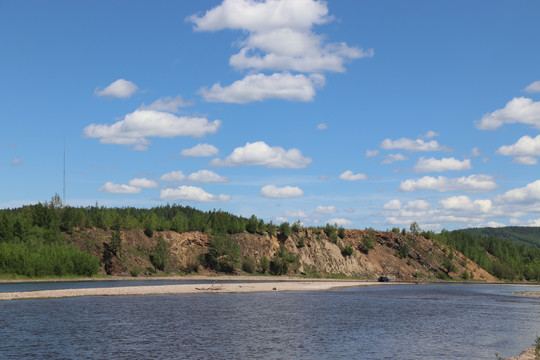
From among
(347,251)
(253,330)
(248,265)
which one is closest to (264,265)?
(248,265)

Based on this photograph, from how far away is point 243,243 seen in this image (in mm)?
169250

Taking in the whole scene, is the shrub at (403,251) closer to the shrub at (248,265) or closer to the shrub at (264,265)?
the shrub at (264,265)

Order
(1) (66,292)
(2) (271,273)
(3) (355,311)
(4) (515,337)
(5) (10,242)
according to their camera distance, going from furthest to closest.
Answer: (2) (271,273) < (5) (10,242) < (1) (66,292) < (3) (355,311) < (4) (515,337)

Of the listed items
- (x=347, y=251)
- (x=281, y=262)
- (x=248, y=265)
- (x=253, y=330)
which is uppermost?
(x=347, y=251)

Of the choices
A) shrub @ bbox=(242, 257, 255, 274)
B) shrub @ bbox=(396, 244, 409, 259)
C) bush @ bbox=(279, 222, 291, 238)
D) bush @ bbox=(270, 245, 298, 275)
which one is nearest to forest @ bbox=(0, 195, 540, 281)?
bush @ bbox=(279, 222, 291, 238)

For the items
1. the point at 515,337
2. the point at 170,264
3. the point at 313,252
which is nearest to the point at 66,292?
the point at 515,337

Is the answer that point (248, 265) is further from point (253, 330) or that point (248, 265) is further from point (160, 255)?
point (253, 330)

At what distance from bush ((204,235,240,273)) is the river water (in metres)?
77.9

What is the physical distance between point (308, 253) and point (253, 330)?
12882 centimetres

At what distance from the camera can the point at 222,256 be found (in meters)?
154

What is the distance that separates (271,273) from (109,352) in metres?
127

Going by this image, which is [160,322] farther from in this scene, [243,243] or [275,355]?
[243,243]

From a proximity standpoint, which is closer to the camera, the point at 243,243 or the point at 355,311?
the point at 355,311

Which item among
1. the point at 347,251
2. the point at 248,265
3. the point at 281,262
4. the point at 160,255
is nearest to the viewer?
the point at 160,255
